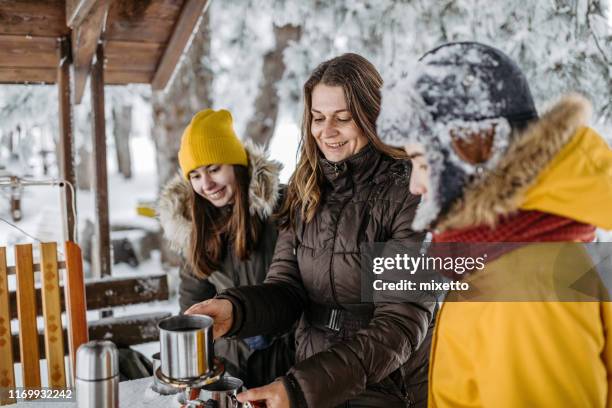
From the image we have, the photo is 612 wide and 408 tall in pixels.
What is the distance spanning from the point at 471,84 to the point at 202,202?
1972mm

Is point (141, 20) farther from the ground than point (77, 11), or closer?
farther from the ground

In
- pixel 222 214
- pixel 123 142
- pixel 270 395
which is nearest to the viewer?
pixel 270 395

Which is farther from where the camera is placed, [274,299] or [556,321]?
[274,299]

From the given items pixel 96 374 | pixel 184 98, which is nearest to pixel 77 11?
pixel 96 374

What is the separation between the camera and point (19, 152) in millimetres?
7336

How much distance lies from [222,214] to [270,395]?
1561 mm

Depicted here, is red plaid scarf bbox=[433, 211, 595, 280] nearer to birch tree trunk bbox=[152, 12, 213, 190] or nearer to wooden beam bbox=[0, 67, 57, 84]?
wooden beam bbox=[0, 67, 57, 84]

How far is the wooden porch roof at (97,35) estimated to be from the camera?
3070 millimetres

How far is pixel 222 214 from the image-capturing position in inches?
113

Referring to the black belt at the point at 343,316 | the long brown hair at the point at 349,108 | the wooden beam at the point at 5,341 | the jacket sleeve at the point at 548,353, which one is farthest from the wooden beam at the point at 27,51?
the jacket sleeve at the point at 548,353

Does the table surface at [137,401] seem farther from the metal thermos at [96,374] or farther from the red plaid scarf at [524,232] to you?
the red plaid scarf at [524,232]

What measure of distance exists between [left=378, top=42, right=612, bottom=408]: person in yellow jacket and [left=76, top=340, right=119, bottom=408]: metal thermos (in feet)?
2.83

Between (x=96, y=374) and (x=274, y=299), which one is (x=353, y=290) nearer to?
(x=274, y=299)

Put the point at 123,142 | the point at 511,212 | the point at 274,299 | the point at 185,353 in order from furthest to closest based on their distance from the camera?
1. the point at 123,142
2. the point at 274,299
3. the point at 185,353
4. the point at 511,212
